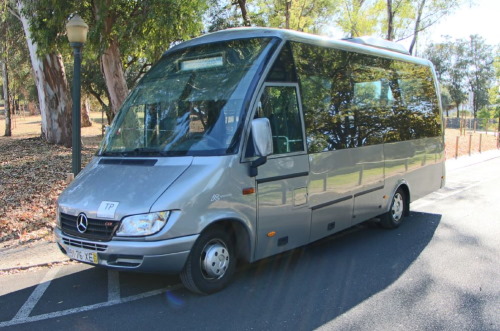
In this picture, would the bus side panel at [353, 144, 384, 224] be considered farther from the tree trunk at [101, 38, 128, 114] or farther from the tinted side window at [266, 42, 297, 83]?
the tree trunk at [101, 38, 128, 114]

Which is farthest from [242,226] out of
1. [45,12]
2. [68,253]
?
[45,12]

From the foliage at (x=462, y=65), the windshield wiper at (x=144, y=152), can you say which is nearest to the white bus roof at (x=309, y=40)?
the windshield wiper at (x=144, y=152)

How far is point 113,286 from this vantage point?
501 centimetres

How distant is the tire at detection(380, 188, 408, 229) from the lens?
7.43m

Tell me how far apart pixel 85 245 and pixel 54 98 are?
47.1 ft

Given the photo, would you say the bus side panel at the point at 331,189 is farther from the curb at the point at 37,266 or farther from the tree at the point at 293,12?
the tree at the point at 293,12

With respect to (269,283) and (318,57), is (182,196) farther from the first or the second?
(318,57)

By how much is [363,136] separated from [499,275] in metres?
2.47

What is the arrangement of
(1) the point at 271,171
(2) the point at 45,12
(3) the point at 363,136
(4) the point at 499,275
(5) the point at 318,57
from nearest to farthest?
(1) the point at 271,171
(4) the point at 499,275
(5) the point at 318,57
(3) the point at 363,136
(2) the point at 45,12

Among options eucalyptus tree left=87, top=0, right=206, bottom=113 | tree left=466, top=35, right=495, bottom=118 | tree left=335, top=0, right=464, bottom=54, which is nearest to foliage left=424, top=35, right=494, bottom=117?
tree left=466, top=35, right=495, bottom=118

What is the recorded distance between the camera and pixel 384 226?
7.50m

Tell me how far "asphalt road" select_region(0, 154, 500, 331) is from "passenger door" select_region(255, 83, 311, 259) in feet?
1.62

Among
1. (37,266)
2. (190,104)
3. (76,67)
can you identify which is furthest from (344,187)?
(76,67)

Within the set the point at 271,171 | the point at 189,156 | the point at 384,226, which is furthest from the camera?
the point at 384,226
